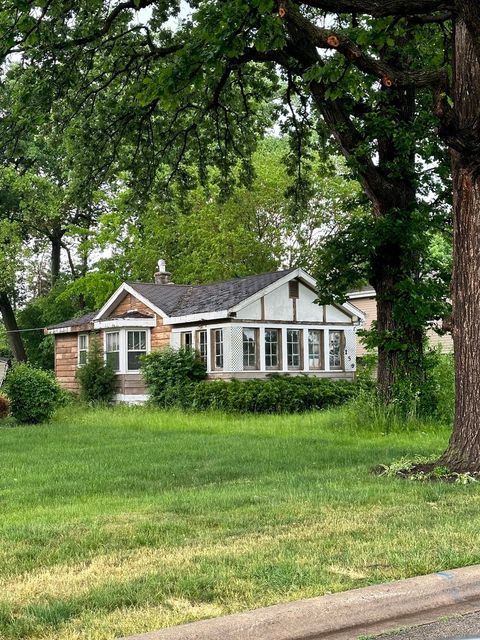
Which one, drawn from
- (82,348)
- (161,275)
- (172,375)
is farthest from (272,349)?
(82,348)

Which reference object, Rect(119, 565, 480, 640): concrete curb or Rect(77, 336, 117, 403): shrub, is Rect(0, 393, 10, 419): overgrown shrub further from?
Rect(119, 565, 480, 640): concrete curb

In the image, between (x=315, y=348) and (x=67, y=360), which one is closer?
(x=315, y=348)

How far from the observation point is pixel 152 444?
1428 cm

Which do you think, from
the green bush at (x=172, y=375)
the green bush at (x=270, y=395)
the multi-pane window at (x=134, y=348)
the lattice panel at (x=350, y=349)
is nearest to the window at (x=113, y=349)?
the multi-pane window at (x=134, y=348)

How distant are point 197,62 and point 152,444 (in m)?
6.92

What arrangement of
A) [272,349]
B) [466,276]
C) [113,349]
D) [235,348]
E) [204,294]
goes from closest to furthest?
[466,276]
[235,348]
[272,349]
[204,294]
[113,349]

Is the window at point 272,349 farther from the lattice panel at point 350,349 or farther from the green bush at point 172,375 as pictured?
the lattice panel at point 350,349

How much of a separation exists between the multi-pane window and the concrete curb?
23.3m

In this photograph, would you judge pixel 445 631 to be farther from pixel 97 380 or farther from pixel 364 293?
pixel 364 293

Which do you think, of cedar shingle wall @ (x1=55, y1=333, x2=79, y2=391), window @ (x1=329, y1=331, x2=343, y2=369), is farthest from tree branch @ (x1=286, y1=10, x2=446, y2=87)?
cedar shingle wall @ (x1=55, y1=333, x2=79, y2=391)

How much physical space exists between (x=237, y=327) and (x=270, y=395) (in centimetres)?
297

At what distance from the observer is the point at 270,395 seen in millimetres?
22438

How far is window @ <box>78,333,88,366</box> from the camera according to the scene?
30828 millimetres

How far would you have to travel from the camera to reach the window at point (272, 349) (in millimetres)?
25469
